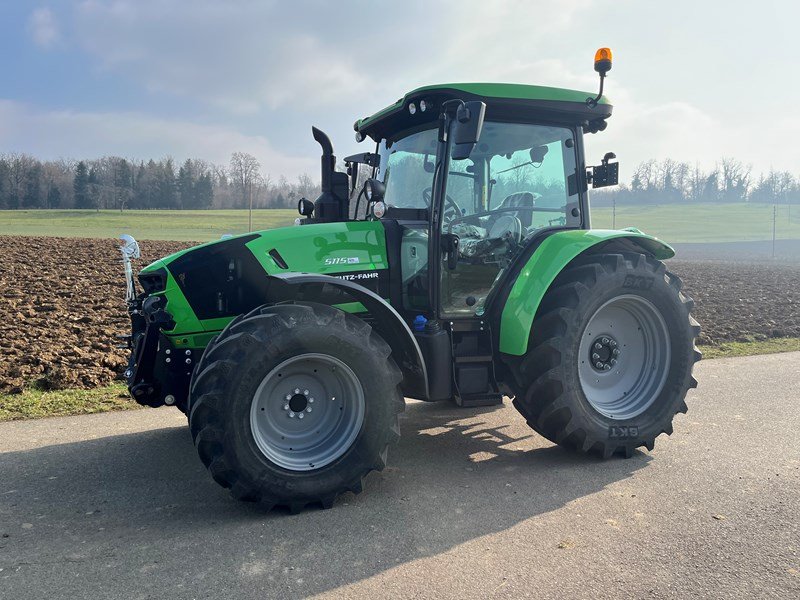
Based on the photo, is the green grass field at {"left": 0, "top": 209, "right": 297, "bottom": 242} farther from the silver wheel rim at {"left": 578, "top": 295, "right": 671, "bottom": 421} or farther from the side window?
the silver wheel rim at {"left": 578, "top": 295, "right": 671, "bottom": 421}

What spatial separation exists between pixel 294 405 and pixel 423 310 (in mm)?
1226

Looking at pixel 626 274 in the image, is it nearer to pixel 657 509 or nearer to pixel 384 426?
pixel 657 509

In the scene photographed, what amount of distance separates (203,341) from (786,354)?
8586mm

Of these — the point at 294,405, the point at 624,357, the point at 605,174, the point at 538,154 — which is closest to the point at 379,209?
the point at 538,154

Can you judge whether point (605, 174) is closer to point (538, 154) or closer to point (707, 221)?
point (538, 154)

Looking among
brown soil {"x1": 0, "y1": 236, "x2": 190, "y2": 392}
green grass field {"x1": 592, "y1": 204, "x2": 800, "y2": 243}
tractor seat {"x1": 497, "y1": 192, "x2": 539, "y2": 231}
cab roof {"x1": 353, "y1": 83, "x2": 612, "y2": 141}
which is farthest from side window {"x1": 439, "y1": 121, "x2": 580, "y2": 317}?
green grass field {"x1": 592, "y1": 204, "x2": 800, "y2": 243}

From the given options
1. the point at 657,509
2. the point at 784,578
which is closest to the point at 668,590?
the point at 784,578

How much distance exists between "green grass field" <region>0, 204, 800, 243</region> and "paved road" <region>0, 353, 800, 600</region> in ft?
102

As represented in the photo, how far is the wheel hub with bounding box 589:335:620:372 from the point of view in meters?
4.86

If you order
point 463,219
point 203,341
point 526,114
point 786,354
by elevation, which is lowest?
point 786,354

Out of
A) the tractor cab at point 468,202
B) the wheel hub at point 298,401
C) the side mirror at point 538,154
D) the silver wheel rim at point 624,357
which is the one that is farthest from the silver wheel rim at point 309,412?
the side mirror at point 538,154

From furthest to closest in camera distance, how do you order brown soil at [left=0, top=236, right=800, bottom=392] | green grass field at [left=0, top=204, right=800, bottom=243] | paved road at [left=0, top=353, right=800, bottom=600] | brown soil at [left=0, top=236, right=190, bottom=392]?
green grass field at [left=0, top=204, right=800, bottom=243], brown soil at [left=0, top=236, right=800, bottom=392], brown soil at [left=0, top=236, right=190, bottom=392], paved road at [left=0, top=353, right=800, bottom=600]

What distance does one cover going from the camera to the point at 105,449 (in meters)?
4.85

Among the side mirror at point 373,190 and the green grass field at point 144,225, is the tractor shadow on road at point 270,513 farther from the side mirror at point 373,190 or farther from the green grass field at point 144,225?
the green grass field at point 144,225
